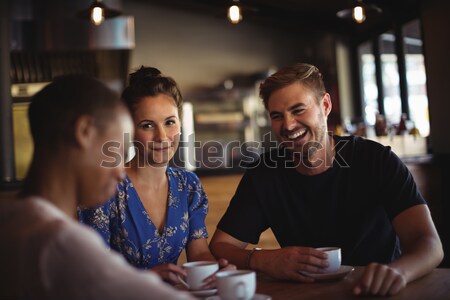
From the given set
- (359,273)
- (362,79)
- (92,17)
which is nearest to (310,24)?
(362,79)

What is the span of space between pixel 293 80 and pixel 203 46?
591cm

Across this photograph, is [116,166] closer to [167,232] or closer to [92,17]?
[167,232]

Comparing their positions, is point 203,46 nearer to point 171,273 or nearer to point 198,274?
point 171,273

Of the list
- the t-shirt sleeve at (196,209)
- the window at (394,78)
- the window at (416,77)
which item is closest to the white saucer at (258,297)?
the t-shirt sleeve at (196,209)

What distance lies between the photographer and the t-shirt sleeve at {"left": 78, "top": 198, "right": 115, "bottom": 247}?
183cm

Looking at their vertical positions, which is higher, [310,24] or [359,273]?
[310,24]

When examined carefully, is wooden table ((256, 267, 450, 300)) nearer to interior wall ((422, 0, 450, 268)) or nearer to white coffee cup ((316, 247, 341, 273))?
white coffee cup ((316, 247, 341, 273))

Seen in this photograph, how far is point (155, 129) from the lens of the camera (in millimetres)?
1915

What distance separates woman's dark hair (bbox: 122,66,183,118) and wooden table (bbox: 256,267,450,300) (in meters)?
0.82

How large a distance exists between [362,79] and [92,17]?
4798mm

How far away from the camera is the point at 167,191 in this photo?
2.05 metres

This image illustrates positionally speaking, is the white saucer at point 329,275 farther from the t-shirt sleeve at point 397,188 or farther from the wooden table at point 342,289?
the t-shirt sleeve at point 397,188

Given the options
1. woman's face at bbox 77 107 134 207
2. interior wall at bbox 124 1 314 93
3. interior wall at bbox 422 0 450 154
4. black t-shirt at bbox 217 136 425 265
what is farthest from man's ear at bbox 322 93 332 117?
interior wall at bbox 124 1 314 93

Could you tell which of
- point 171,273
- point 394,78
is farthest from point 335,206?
point 394,78
